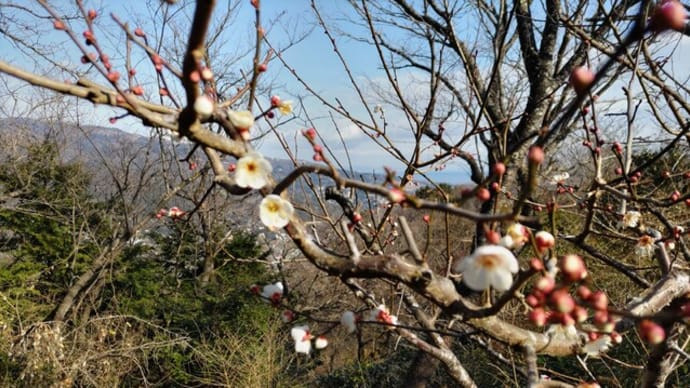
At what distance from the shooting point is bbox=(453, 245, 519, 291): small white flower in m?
0.74

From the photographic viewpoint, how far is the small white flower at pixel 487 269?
0.74 metres

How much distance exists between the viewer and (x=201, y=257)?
32.5 ft

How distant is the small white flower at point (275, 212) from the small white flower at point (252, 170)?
38 millimetres

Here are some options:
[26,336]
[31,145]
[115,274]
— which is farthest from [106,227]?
[26,336]

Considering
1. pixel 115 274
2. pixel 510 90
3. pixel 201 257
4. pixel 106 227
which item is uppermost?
pixel 510 90

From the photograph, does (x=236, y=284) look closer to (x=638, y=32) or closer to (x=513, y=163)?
(x=513, y=163)

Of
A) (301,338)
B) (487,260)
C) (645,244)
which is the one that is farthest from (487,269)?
(645,244)

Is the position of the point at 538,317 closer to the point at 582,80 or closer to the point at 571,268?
the point at 571,268

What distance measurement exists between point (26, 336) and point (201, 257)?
187 inches

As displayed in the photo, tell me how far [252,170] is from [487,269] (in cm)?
46

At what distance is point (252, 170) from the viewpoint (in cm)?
87

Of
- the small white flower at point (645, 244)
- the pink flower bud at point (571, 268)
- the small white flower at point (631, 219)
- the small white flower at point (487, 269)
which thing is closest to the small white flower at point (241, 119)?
the small white flower at point (487, 269)

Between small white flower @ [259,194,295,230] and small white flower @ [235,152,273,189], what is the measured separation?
0.12 ft

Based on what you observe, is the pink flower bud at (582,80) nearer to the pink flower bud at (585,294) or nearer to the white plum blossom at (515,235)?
the pink flower bud at (585,294)
